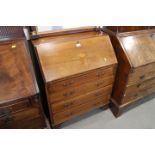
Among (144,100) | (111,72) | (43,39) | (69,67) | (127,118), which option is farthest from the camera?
(144,100)

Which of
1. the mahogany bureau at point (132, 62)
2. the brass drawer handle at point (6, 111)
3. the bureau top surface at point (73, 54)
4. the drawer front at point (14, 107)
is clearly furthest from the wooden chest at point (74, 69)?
the brass drawer handle at point (6, 111)

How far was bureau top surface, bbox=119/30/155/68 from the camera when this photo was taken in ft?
4.85

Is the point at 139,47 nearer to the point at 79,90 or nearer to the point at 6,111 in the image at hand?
the point at 79,90

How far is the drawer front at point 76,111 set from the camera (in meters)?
1.57

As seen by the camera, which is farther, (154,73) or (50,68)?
(154,73)

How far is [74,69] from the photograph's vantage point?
130 centimetres

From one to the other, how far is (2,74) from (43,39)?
574 millimetres

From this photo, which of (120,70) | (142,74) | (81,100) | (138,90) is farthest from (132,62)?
(81,100)

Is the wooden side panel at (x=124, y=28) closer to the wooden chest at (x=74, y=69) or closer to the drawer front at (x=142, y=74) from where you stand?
the wooden chest at (x=74, y=69)

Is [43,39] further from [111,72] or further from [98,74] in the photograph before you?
[111,72]

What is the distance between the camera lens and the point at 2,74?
3.49 ft

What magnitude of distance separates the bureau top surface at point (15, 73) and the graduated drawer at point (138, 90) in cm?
115

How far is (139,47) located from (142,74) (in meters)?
0.32
